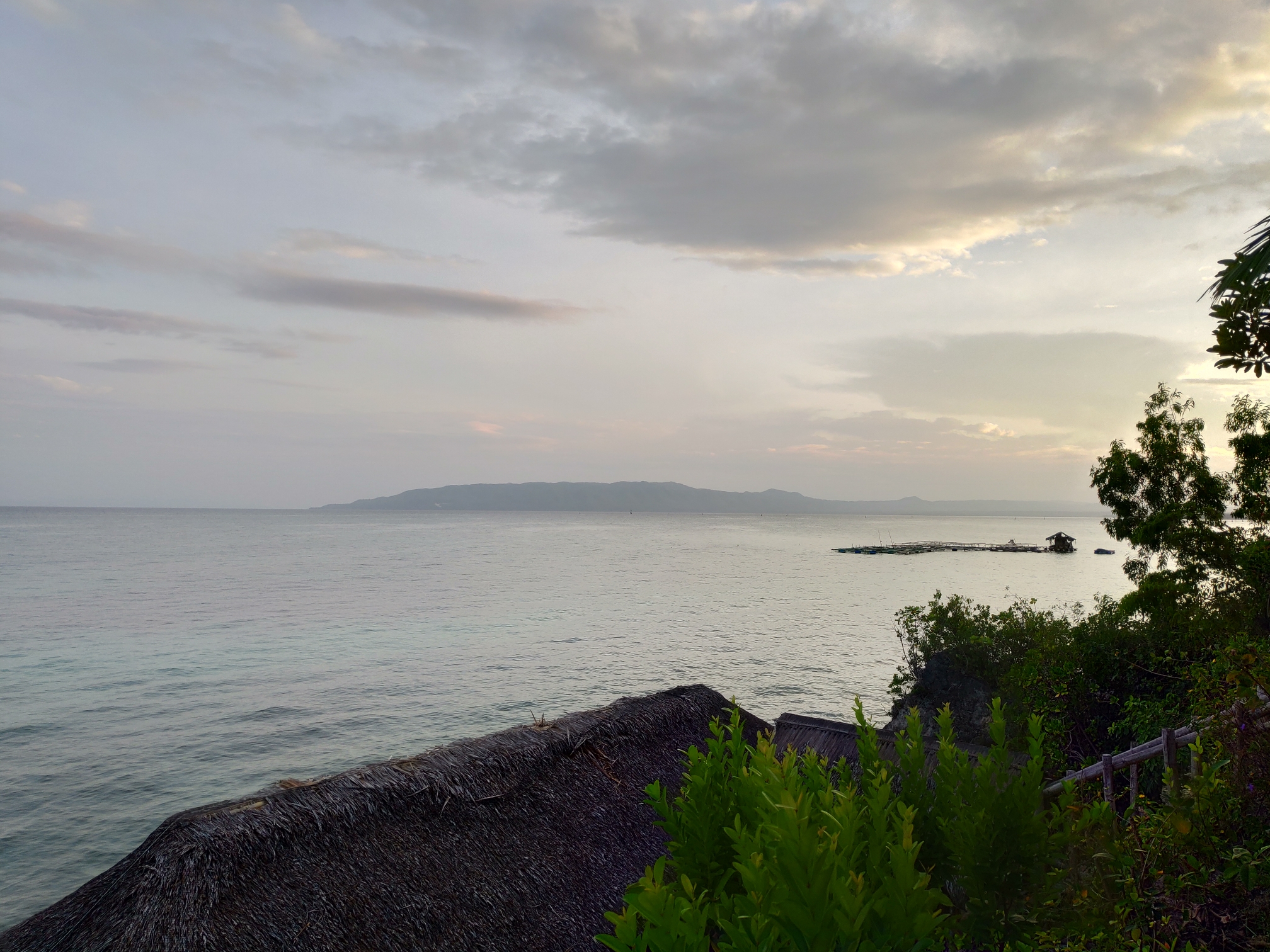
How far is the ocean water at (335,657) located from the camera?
1582cm

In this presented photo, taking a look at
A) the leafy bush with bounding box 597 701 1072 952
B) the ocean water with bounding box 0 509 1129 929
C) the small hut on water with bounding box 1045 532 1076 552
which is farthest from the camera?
the small hut on water with bounding box 1045 532 1076 552

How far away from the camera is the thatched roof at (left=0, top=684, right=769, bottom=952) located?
5406 millimetres

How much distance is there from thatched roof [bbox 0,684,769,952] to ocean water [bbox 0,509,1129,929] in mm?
7886

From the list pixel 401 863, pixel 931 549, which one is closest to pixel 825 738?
pixel 401 863

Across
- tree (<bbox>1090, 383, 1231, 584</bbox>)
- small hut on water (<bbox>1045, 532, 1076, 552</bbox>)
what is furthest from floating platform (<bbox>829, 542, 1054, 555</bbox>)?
tree (<bbox>1090, 383, 1231, 584</bbox>)

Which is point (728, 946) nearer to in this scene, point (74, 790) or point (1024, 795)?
point (1024, 795)

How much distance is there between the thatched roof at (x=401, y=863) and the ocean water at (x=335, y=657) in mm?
7886

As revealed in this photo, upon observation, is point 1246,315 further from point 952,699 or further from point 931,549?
point 931,549

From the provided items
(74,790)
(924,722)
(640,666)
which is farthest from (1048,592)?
(74,790)

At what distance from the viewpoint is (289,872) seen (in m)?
5.77

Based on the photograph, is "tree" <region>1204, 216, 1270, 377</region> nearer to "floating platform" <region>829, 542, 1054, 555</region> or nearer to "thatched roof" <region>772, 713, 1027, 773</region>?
"thatched roof" <region>772, 713, 1027, 773</region>

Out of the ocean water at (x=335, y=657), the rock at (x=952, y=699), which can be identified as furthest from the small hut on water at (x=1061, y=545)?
the rock at (x=952, y=699)

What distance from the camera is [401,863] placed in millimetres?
6207

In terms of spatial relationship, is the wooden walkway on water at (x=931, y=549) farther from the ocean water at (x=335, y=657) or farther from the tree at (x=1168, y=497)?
the tree at (x=1168, y=497)
